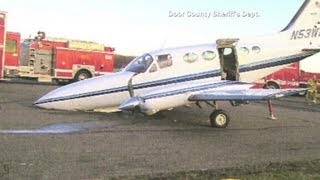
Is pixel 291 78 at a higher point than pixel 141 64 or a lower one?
lower

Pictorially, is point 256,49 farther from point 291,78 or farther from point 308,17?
point 291,78

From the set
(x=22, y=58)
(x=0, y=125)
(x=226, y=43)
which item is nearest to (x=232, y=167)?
(x=0, y=125)

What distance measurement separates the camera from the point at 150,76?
1677 centimetres

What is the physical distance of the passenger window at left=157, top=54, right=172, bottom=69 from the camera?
16969 millimetres

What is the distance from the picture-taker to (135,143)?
1201 cm

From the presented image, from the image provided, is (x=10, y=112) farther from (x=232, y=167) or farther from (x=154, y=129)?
(x=232, y=167)

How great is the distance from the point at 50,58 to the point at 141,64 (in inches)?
637

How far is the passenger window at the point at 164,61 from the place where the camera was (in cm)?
1697

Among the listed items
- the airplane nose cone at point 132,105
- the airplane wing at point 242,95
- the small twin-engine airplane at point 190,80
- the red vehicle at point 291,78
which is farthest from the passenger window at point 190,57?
the red vehicle at point 291,78

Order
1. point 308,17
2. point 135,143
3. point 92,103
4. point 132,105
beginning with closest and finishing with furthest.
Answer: point 135,143
point 132,105
point 92,103
point 308,17

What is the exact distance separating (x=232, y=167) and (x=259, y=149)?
2.62 metres

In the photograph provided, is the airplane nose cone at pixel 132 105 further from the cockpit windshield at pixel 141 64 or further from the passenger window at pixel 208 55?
the passenger window at pixel 208 55

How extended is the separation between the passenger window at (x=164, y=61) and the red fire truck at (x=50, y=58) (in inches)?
577

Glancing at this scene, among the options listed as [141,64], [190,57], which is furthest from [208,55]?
[141,64]
